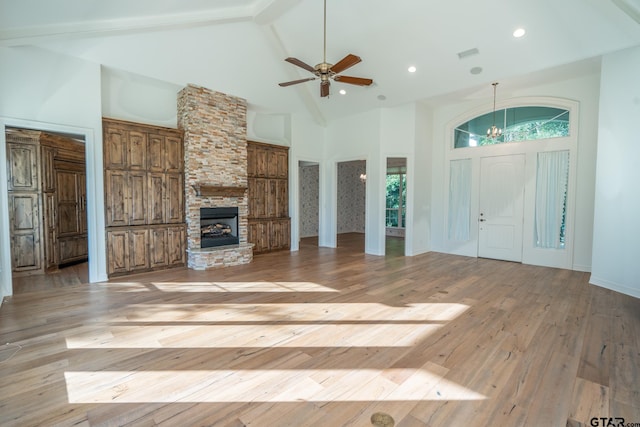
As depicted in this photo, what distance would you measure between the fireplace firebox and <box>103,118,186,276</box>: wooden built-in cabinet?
433mm

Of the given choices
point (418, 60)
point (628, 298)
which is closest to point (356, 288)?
point (628, 298)

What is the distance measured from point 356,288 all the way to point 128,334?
3.03 m

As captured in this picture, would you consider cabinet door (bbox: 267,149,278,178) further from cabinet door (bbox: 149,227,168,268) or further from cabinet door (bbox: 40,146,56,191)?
cabinet door (bbox: 40,146,56,191)

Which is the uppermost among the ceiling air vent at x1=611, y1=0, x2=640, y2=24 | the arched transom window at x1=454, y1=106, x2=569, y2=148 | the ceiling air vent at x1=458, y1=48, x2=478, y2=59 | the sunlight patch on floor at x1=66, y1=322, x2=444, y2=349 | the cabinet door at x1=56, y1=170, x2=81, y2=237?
the ceiling air vent at x1=458, y1=48, x2=478, y2=59

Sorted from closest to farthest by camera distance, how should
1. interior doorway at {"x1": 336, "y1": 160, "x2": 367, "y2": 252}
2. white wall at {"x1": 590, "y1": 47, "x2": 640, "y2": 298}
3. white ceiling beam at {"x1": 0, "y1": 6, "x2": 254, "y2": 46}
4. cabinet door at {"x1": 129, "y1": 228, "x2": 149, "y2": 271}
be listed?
white ceiling beam at {"x1": 0, "y1": 6, "x2": 254, "y2": 46}
white wall at {"x1": 590, "y1": 47, "x2": 640, "y2": 298}
cabinet door at {"x1": 129, "y1": 228, "x2": 149, "y2": 271}
interior doorway at {"x1": 336, "y1": 160, "x2": 367, "y2": 252}

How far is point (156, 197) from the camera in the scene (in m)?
5.86

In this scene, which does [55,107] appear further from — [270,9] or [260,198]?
[260,198]

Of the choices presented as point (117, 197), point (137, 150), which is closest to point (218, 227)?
point (117, 197)

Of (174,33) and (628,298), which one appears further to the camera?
(174,33)

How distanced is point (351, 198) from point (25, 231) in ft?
32.8

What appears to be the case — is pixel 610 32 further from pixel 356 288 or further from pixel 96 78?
pixel 96 78

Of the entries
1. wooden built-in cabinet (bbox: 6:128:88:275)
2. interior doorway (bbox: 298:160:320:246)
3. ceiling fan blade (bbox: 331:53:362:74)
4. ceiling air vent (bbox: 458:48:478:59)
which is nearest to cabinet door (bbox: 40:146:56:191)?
wooden built-in cabinet (bbox: 6:128:88:275)

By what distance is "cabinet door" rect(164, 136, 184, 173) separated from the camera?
19.6ft

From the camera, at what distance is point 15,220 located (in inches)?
215
